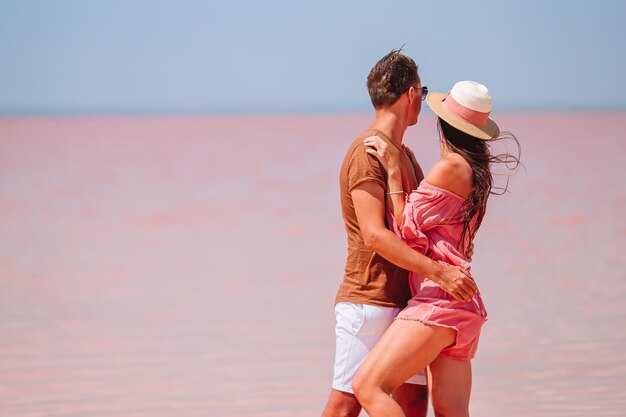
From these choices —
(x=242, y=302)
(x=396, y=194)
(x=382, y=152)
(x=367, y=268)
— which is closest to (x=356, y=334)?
→ (x=367, y=268)

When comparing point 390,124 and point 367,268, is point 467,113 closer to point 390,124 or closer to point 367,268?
point 390,124

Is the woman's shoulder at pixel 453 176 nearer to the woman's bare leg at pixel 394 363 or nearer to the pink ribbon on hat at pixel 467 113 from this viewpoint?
the pink ribbon on hat at pixel 467 113

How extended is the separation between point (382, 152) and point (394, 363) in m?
0.67

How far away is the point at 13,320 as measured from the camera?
7.56 m

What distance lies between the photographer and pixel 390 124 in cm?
346

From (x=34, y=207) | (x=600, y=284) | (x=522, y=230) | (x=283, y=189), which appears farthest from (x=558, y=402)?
(x=283, y=189)

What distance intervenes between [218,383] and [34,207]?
33.2 ft

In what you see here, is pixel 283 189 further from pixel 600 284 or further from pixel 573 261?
pixel 600 284

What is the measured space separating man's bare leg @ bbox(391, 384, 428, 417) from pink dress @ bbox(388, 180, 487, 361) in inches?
9.9

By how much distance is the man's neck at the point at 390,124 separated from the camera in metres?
3.46

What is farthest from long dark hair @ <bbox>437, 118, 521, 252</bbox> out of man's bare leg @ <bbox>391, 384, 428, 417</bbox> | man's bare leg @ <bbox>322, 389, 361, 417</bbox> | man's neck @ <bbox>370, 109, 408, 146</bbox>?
man's bare leg @ <bbox>322, 389, 361, 417</bbox>

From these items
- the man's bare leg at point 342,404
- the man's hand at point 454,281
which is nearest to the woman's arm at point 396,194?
the man's hand at point 454,281

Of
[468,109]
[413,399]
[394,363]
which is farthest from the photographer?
[413,399]

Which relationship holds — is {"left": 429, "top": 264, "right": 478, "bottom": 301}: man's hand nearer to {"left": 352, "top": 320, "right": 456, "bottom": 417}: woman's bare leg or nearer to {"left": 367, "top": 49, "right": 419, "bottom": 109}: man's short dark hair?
{"left": 352, "top": 320, "right": 456, "bottom": 417}: woman's bare leg
